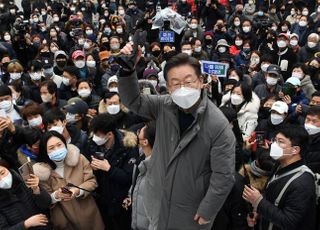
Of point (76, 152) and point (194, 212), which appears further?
point (76, 152)

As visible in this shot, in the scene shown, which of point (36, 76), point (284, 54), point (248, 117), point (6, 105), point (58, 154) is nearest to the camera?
point (58, 154)

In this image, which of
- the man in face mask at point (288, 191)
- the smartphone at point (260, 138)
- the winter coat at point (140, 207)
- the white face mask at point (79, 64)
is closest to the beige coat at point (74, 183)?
the winter coat at point (140, 207)

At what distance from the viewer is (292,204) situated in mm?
2684

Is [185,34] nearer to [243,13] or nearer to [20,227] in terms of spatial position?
[243,13]

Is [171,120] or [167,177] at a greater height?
[171,120]

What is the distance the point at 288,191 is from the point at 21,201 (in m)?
2.13

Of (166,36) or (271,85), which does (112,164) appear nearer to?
(271,85)

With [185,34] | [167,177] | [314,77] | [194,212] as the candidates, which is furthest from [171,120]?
[185,34]

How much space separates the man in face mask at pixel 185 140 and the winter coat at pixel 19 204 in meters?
1.35

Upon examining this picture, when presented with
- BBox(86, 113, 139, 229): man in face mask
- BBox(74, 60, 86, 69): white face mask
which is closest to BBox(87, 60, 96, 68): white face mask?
BBox(74, 60, 86, 69): white face mask

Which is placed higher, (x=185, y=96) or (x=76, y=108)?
(x=185, y=96)

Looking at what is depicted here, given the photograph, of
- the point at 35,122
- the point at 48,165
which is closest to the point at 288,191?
the point at 48,165

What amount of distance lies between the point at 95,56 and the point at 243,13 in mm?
6813

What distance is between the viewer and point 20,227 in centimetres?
298
